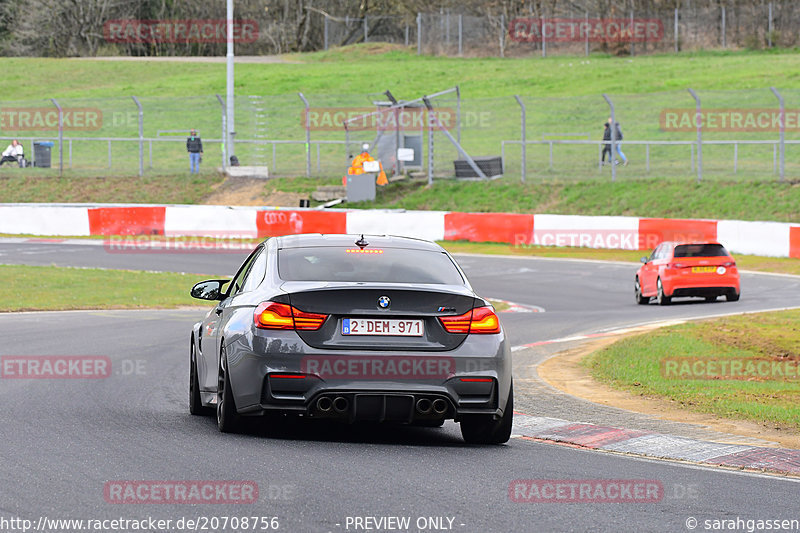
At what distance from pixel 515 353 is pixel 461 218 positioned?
18.8 m

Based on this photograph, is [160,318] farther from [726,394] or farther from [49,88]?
[49,88]

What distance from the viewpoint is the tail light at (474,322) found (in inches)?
321

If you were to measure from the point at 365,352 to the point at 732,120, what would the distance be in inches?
1606

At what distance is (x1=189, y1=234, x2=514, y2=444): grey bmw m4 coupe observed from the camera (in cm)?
801

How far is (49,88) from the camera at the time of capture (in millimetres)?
69938

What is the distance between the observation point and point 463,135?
49250 mm

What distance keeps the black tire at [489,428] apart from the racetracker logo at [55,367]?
15.2 feet

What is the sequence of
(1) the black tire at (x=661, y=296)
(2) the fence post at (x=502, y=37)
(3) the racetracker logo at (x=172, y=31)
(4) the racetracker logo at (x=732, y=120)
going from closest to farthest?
(1) the black tire at (x=661, y=296)
(4) the racetracker logo at (x=732, y=120)
(2) the fence post at (x=502, y=37)
(3) the racetracker logo at (x=172, y=31)

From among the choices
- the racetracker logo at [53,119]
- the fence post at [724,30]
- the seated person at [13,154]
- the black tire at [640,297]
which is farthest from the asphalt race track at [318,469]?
the fence post at [724,30]

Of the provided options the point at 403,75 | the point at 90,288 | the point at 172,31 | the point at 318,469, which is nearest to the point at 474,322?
the point at 318,469

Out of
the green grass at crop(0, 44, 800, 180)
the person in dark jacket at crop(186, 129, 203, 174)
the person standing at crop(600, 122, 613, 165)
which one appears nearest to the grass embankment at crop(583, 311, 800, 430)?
the green grass at crop(0, 44, 800, 180)

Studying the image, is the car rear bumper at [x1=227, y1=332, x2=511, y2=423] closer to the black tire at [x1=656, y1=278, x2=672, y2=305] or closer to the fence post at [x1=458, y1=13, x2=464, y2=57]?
the black tire at [x1=656, y1=278, x2=672, y2=305]

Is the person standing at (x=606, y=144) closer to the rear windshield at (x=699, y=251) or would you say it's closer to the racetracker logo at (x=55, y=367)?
the rear windshield at (x=699, y=251)

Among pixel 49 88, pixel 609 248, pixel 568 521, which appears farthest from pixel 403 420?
pixel 49 88
